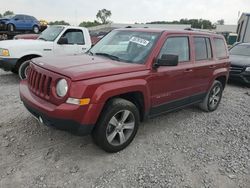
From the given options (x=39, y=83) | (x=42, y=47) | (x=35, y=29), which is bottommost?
(x=39, y=83)

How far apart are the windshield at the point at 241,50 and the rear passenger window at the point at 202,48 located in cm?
537

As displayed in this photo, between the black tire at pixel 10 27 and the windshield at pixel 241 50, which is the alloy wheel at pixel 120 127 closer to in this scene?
the windshield at pixel 241 50

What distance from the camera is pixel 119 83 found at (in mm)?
3178

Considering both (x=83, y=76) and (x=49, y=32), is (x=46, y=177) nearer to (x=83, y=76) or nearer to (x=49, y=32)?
(x=83, y=76)

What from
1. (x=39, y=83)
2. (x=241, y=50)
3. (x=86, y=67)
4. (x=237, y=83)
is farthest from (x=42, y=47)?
(x=241, y=50)

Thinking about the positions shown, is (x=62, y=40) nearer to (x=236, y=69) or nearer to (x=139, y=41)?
(x=139, y=41)

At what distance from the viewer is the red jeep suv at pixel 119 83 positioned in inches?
115

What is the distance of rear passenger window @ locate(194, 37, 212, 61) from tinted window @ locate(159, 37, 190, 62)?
1.06 ft

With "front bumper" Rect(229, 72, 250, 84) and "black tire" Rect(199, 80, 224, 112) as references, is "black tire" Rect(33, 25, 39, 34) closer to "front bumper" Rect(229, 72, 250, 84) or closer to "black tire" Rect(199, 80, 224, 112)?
"front bumper" Rect(229, 72, 250, 84)

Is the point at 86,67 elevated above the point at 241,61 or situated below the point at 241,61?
above

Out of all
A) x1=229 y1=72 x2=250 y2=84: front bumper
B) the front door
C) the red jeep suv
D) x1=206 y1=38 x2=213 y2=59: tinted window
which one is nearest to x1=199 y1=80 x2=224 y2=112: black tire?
the red jeep suv

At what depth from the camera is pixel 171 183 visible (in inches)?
116

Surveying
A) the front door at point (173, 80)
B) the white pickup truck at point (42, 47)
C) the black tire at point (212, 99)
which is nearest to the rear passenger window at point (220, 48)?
the black tire at point (212, 99)

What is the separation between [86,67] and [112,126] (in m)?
0.92
